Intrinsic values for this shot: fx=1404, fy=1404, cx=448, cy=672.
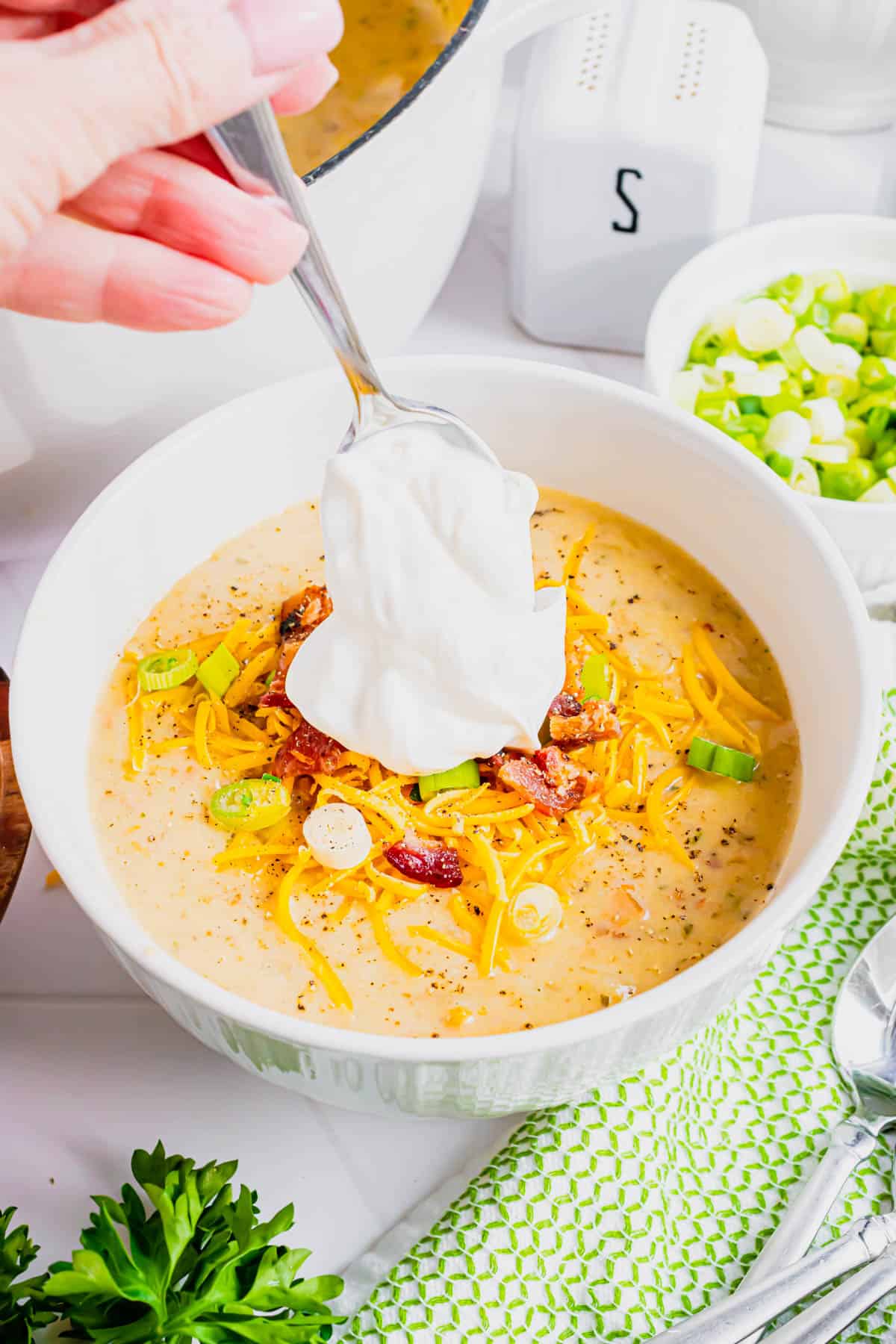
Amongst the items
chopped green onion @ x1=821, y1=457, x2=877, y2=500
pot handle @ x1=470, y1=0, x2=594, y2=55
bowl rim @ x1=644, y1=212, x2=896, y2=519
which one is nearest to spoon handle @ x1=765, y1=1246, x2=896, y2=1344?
bowl rim @ x1=644, y1=212, x2=896, y2=519

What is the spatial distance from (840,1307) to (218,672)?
0.80 meters

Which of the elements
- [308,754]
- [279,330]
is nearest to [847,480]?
[279,330]

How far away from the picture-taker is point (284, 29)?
0.92 m

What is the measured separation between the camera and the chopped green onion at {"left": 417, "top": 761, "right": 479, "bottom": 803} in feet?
4.33

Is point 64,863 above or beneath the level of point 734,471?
beneath

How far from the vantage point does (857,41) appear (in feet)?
7.37

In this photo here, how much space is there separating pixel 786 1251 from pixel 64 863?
27.6 inches

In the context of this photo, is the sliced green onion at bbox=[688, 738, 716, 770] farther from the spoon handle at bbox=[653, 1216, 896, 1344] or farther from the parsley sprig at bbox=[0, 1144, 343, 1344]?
the parsley sprig at bbox=[0, 1144, 343, 1344]

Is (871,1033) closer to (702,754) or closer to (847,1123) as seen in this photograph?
(847,1123)

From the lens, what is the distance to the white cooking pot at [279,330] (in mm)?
1452

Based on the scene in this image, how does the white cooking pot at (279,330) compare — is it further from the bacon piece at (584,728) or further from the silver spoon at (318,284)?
the bacon piece at (584,728)

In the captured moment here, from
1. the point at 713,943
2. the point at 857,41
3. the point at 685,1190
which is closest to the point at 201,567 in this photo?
the point at 713,943

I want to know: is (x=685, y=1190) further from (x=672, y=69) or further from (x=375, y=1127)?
(x=672, y=69)

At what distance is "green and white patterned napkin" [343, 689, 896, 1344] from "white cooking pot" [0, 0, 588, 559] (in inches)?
34.3
